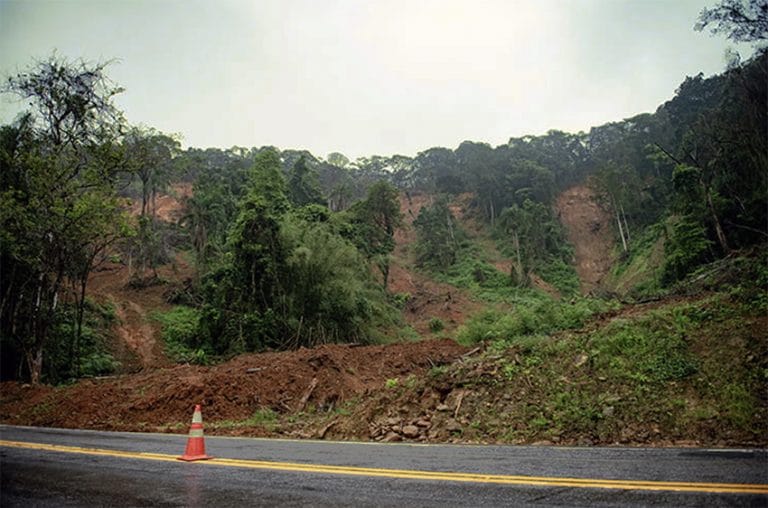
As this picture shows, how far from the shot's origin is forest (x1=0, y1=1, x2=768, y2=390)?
61.3ft

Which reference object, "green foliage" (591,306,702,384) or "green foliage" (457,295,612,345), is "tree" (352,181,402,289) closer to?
"green foliage" (457,295,612,345)

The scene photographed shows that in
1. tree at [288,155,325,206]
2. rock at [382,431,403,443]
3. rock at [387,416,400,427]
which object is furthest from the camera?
tree at [288,155,325,206]

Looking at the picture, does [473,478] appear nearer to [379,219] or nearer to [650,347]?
[650,347]

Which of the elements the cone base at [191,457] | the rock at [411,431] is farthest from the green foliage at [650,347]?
the cone base at [191,457]

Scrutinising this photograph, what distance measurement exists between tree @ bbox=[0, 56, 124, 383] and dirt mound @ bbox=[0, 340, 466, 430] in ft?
15.9

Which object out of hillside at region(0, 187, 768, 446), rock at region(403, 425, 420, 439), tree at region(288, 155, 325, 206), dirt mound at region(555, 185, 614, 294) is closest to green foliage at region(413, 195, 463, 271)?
tree at region(288, 155, 325, 206)

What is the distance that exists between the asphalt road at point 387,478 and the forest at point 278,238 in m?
9.77

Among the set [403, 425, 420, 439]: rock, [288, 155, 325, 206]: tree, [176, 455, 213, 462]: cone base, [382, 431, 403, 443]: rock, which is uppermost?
[288, 155, 325, 206]: tree

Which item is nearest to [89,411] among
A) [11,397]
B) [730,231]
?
[11,397]

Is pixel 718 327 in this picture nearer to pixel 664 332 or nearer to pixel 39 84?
pixel 664 332

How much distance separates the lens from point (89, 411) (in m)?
12.8

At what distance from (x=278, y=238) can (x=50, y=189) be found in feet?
37.6

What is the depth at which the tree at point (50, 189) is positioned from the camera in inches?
708

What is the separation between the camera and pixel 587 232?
68.6 meters
